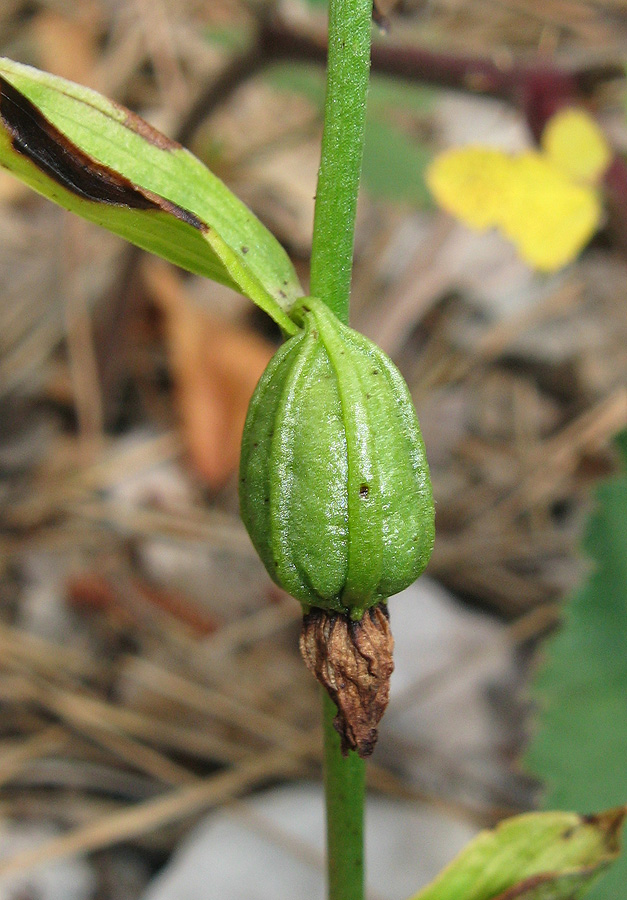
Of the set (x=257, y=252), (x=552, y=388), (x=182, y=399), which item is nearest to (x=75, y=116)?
(x=257, y=252)

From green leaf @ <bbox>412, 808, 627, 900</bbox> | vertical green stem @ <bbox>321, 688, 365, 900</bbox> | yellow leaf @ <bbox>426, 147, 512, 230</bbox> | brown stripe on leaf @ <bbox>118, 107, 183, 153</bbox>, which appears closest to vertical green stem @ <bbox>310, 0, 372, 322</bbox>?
brown stripe on leaf @ <bbox>118, 107, 183, 153</bbox>

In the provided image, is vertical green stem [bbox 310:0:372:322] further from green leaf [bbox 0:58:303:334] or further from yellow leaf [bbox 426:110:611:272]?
yellow leaf [bbox 426:110:611:272]

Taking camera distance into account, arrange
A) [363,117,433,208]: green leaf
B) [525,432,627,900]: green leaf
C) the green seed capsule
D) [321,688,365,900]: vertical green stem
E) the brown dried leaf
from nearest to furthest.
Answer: the green seed capsule → [321,688,365,900]: vertical green stem → [525,432,627,900]: green leaf → [363,117,433,208]: green leaf → the brown dried leaf

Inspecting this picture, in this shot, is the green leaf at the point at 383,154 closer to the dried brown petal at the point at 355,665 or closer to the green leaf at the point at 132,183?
the green leaf at the point at 132,183

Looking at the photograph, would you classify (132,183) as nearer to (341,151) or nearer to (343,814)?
(341,151)

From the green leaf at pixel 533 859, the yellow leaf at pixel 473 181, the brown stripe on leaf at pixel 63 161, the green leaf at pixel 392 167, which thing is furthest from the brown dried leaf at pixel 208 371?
the brown stripe on leaf at pixel 63 161

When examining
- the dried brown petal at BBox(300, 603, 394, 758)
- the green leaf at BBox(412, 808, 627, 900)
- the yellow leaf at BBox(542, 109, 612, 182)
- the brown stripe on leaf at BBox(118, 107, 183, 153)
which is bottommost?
the green leaf at BBox(412, 808, 627, 900)
